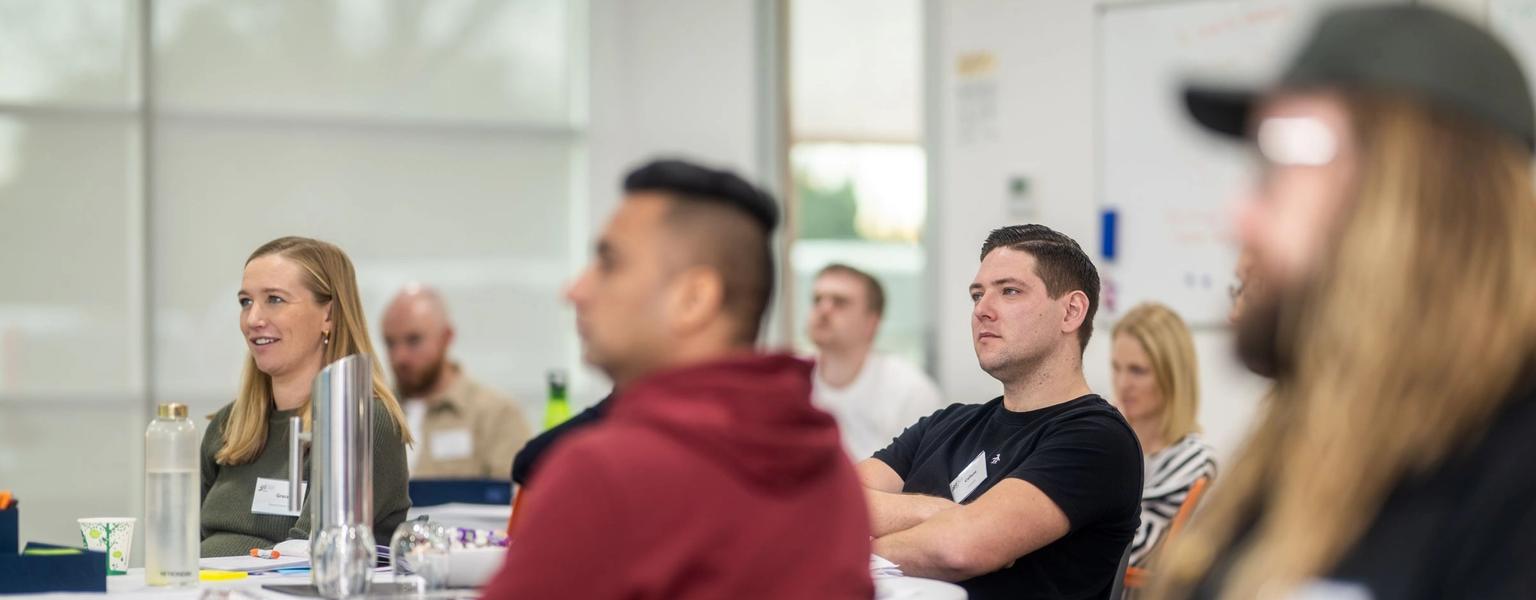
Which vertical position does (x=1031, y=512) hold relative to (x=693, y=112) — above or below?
below

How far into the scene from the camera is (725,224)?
1.69 meters

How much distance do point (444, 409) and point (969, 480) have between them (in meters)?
3.19

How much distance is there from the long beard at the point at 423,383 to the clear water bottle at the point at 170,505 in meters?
3.62

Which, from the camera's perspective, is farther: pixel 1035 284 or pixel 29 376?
pixel 29 376

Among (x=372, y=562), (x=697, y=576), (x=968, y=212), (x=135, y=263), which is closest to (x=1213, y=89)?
(x=697, y=576)

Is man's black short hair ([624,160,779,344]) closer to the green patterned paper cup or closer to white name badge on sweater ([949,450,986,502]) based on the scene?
the green patterned paper cup

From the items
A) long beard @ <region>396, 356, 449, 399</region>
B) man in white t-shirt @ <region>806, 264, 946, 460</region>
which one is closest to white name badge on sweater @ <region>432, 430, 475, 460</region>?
long beard @ <region>396, 356, 449, 399</region>

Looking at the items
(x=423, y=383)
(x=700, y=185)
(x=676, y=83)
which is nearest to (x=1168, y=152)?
(x=676, y=83)

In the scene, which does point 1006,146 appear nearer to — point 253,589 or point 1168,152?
point 1168,152

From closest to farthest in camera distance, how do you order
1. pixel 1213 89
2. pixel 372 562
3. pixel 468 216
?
pixel 1213 89
pixel 372 562
pixel 468 216

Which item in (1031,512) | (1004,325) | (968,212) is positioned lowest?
(1031,512)

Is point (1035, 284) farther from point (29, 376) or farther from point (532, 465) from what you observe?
point (29, 376)

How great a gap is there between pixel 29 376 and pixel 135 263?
0.58 m

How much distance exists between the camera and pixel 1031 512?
2.97 meters
